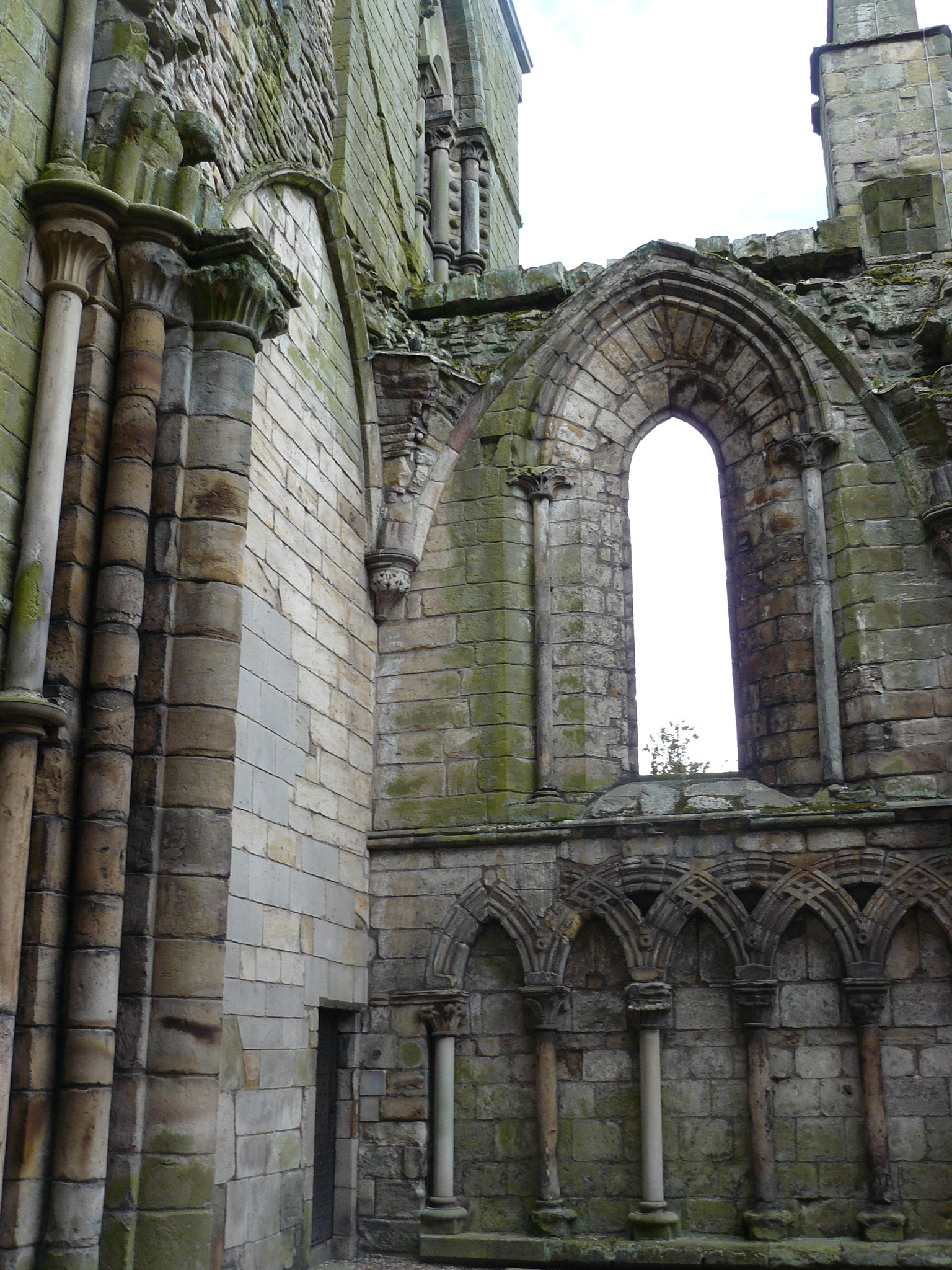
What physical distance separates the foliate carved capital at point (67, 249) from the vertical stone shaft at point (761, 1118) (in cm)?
572

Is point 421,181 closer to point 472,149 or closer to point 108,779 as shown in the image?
point 472,149

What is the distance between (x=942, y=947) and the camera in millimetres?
7828

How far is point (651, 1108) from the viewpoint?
783 centimetres

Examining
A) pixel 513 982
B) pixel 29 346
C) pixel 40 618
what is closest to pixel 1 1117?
pixel 40 618

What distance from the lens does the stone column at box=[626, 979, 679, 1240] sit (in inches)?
300

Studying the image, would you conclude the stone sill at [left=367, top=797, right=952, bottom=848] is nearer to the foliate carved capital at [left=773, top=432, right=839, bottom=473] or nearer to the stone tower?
the foliate carved capital at [left=773, top=432, right=839, bottom=473]

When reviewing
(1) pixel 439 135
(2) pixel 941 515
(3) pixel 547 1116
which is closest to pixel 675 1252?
(3) pixel 547 1116

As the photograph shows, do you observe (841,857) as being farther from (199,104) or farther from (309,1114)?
(199,104)

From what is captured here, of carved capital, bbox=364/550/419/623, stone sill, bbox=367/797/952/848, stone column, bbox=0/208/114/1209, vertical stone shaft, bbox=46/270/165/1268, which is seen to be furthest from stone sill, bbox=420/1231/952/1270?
carved capital, bbox=364/550/419/623

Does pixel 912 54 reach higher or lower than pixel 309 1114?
higher

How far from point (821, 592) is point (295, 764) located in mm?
3802

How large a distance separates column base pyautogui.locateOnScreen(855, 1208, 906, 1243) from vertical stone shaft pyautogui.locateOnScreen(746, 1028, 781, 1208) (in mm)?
517

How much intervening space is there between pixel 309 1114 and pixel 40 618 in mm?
3751

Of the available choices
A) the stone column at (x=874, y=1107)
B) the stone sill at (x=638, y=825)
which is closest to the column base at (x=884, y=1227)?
the stone column at (x=874, y=1107)
